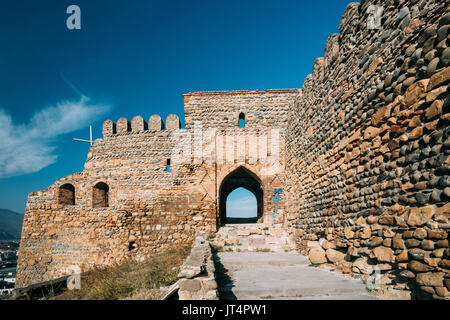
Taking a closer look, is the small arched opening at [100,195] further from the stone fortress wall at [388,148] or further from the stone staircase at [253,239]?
the stone fortress wall at [388,148]

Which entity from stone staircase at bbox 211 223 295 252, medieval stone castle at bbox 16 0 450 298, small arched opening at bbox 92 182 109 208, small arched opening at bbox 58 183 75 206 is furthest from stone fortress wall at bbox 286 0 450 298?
small arched opening at bbox 58 183 75 206

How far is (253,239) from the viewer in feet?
29.6

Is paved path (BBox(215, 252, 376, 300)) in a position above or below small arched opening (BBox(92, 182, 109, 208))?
below

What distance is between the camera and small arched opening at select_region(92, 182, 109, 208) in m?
11.0

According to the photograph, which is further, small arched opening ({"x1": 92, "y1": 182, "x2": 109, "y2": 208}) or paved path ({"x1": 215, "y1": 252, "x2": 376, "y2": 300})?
small arched opening ({"x1": 92, "y1": 182, "x2": 109, "y2": 208})

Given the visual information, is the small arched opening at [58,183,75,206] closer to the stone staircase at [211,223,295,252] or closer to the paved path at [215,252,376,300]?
the stone staircase at [211,223,295,252]

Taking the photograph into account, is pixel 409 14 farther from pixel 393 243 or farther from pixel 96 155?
pixel 96 155

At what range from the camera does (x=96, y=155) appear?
37.1 feet

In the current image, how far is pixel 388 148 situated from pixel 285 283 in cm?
262

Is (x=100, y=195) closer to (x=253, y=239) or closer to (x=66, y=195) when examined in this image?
(x=66, y=195)

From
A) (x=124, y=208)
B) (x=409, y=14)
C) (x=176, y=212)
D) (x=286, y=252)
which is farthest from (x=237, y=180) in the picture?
(x=409, y=14)

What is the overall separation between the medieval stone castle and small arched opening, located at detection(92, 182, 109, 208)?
1.8 inches

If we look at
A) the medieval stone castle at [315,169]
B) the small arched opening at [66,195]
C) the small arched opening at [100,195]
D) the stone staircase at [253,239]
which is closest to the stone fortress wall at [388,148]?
the medieval stone castle at [315,169]
